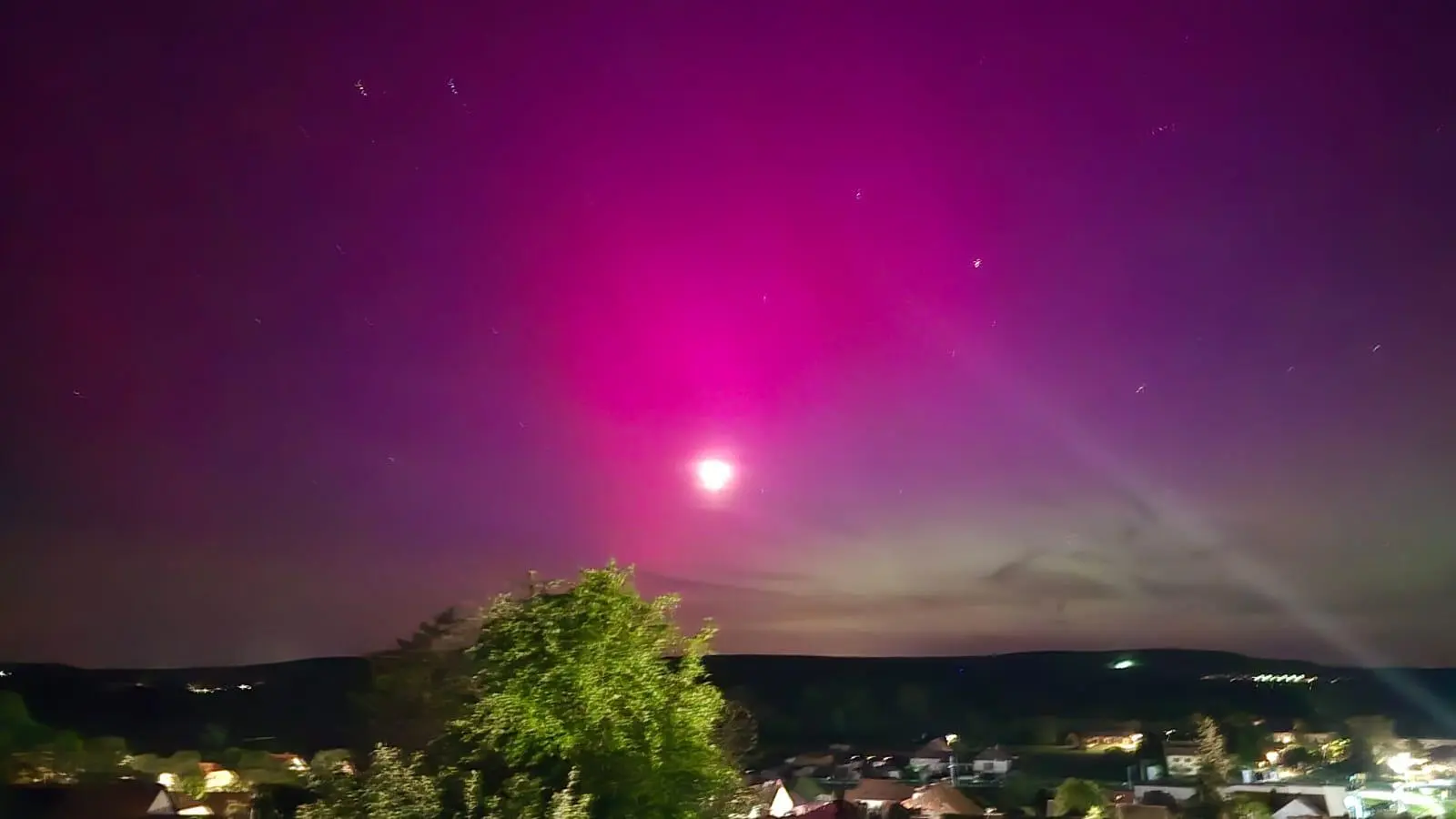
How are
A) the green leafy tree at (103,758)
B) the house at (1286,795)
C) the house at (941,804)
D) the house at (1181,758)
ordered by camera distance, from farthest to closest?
the house at (1181,758)
the house at (941,804)
the green leafy tree at (103,758)
the house at (1286,795)

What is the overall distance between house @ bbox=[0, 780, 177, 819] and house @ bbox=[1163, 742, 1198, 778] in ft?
126

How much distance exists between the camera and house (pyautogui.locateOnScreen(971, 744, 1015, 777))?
48406 mm

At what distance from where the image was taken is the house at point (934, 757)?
48.8 m

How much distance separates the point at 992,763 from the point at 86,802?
39.4 meters

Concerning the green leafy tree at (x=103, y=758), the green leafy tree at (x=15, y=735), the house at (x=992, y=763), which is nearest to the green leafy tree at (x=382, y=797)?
the green leafy tree at (x=15, y=735)

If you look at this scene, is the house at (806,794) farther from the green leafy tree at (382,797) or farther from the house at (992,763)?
the green leafy tree at (382,797)

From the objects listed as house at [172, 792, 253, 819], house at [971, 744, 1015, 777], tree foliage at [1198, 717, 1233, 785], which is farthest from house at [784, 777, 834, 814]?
house at [172, 792, 253, 819]

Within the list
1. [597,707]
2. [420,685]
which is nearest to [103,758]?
[420,685]

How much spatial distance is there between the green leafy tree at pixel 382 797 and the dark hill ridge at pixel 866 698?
76.8 ft

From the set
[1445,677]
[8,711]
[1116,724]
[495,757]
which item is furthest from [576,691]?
[1445,677]

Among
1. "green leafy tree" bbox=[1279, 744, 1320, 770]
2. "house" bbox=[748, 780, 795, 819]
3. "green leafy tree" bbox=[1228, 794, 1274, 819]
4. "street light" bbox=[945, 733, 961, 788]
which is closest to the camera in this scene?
"green leafy tree" bbox=[1228, 794, 1274, 819]

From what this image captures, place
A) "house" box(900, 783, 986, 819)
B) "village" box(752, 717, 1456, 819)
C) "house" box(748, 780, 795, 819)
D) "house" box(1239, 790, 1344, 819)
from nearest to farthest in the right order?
1. "house" box(1239, 790, 1344, 819)
2. "village" box(752, 717, 1456, 819)
3. "house" box(748, 780, 795, 819)
4. "house" box(900, 783, 986, 819)

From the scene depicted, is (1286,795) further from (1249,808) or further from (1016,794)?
(1016,794)

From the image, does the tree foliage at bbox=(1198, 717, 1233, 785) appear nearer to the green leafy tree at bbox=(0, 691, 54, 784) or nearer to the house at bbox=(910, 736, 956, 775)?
the house at bbox=(910, 736, 956, 775)
